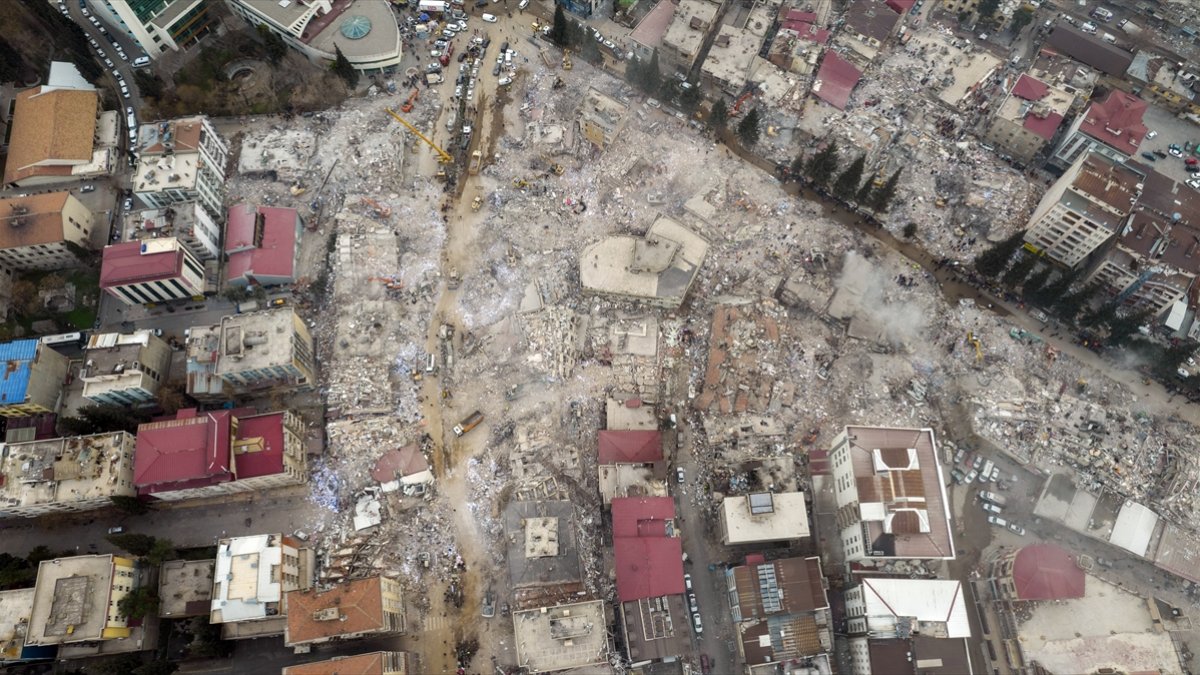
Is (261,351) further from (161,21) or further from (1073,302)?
(1073,302)

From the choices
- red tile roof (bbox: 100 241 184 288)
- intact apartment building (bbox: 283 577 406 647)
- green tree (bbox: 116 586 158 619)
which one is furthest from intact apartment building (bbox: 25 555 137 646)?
red tile roof (bbox: 100 241 184 288)

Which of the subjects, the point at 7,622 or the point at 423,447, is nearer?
the point at 7,622

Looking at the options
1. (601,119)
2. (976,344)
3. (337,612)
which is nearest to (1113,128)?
(976,344)

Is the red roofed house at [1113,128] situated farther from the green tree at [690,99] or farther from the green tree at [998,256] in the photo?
the green tree at [690,99]

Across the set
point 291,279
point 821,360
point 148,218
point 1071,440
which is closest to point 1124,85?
point 1071,440

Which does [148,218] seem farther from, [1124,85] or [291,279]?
[1124,85]

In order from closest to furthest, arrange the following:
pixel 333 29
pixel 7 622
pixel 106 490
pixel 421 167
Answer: pixel 7 622, pixel 106 490, pixel 421 167, pixel 333 29
